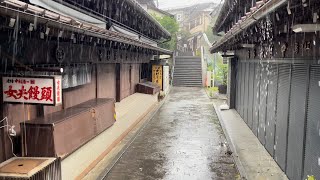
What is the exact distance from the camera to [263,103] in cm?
1194

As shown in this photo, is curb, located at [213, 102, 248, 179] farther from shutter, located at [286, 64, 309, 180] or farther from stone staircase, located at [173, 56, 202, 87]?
stone staircase, located at [173, 56, 202, 87]

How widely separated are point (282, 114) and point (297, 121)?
1.37 m

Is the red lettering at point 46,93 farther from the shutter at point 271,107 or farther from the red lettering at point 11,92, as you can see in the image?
the shutter at point 271,107

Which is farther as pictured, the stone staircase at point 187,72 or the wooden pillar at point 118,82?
the stone staircase at point 187,72

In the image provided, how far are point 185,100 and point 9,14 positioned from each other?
73.1 ft

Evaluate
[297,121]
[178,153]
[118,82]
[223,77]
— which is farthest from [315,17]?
[223,77]

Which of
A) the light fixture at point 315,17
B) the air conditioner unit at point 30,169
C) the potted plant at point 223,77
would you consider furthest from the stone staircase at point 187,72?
the light fixture at point 315,17

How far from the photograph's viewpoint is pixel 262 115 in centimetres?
1209

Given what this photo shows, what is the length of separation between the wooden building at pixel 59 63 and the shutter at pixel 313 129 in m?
5.32

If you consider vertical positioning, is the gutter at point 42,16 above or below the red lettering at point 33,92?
above

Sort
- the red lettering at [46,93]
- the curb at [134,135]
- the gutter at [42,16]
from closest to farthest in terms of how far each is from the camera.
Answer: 1. the gutter at [42,16]
2. the red lettering at [46,93]
3. the curb at [134,135]

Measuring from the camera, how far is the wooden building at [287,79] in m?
6.08

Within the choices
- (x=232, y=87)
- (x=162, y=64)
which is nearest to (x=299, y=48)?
(x=232, y=87)

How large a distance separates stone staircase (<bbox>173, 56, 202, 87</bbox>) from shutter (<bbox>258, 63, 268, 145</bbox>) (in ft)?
85.1
